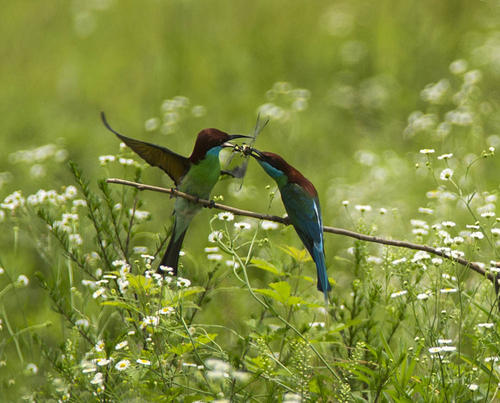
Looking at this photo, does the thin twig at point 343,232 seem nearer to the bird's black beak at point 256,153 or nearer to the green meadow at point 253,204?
the green meadow at point 253,204

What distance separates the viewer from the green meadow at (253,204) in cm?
201

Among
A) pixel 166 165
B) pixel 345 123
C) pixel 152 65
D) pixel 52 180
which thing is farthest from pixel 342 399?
pixel 152 65

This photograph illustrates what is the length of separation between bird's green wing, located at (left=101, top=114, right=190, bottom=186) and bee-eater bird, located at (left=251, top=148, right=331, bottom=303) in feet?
0.69

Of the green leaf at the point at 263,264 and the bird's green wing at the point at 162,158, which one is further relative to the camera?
the green leaf at the point at 263,264

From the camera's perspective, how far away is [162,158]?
6.53 ft

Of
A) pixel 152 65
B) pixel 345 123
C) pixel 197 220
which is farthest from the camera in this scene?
pixel 152 65

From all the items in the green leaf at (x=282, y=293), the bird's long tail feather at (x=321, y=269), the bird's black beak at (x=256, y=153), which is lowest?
the green leaf at (x=282, y=293)

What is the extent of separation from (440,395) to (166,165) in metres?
0.96

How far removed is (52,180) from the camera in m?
4.56

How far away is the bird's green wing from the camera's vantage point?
1.85 metres

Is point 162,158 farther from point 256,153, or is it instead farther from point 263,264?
point 263,264

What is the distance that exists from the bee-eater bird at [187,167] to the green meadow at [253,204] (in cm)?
12

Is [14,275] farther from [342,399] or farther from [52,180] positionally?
[342,399]

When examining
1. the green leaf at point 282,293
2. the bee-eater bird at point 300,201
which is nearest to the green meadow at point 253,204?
the green leaf at point 282,293
